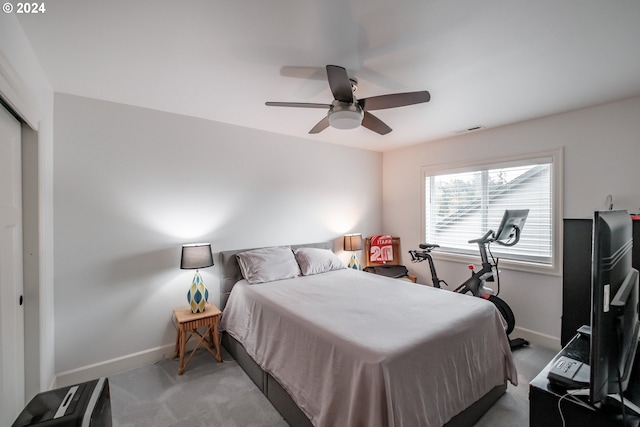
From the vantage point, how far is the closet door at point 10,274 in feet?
4.81

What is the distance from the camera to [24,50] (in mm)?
1633

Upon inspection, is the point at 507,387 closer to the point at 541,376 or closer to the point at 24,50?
the point at 541,376

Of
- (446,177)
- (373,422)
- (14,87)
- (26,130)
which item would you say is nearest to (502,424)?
(373,422)

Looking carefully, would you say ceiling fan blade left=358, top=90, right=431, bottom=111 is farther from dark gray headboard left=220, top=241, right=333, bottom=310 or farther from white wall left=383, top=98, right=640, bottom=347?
dark gray headboard left=220, top=241, right=333, bottom=310

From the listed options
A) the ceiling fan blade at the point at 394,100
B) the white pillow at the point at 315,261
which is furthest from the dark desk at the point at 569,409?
the white pillow at the point at 315,261

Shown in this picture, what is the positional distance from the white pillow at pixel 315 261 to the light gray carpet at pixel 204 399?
1.24 metres

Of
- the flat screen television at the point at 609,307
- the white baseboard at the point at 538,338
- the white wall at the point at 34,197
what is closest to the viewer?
the flat screen television at the point at 609,307

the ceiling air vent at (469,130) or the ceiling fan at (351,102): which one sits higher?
the ceiling air vent at (469,130)

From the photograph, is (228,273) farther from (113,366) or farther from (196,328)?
(113,366)

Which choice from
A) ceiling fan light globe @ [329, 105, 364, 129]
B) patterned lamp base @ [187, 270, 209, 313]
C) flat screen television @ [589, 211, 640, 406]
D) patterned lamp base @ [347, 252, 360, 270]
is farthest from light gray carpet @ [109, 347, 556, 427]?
ceiling fan light globe @ [329, 105, 364, 129]

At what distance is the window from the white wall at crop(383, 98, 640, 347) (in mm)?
128

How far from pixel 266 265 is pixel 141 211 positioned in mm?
1352

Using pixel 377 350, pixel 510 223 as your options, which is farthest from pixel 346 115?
pixel 510 223

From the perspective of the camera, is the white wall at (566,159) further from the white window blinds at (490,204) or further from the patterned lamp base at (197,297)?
the patterned lamp base at (197,297)
